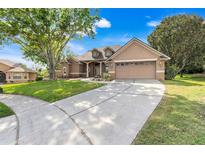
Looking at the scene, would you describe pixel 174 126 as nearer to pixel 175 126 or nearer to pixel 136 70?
pixel 175 126

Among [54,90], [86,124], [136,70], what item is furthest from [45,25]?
[86,124]

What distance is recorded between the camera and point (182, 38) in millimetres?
23406

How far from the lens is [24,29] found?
53.7 feet

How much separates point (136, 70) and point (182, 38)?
35.1 ft

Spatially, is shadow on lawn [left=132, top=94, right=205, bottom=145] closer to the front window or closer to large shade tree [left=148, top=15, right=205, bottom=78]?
large shade tree [left=148, top=15, right=205, bottom=78]

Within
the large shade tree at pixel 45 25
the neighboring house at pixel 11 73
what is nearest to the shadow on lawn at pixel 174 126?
the large shade tree at pixel 45 25

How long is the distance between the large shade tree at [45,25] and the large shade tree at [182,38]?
489 inches

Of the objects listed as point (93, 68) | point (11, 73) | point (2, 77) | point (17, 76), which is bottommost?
point (2, 77)

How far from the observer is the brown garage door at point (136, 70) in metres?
17.4

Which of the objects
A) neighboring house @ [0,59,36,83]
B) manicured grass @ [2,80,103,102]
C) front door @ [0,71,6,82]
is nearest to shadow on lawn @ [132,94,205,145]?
manicured grass @ [2,80,103,102]

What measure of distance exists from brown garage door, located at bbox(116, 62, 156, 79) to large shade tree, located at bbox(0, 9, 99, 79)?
519 cm

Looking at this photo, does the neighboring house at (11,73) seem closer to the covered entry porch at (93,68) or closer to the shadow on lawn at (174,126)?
the covered entry porch at (93,68)
